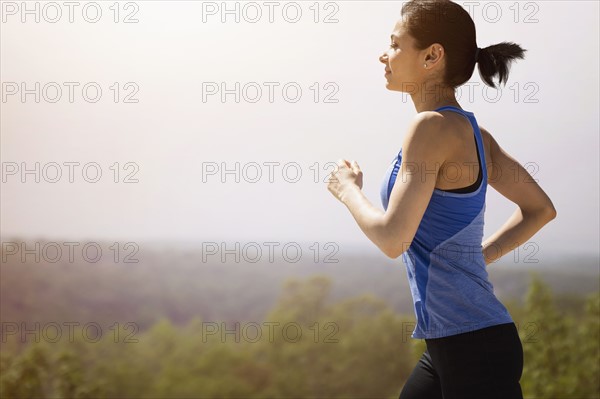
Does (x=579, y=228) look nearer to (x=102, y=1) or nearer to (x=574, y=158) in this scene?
(x=574, y=158)

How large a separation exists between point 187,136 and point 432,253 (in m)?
2.33

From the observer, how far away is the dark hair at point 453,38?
1.30 metres

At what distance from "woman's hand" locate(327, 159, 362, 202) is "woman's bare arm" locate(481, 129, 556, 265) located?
12.2 inches

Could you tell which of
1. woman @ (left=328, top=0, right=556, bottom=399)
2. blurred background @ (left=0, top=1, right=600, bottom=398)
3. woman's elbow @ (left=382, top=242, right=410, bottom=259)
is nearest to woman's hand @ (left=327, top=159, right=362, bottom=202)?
woman @ (left=328, top=0, right=556, bottom=399)

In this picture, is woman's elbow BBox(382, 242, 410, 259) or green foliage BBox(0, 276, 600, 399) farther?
green foliage BBox(0, 276, 600, 399)

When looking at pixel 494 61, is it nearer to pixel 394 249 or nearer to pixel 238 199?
pixel 394 249

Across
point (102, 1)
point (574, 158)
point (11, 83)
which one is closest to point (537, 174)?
point (574, 158)

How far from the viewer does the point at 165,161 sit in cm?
341

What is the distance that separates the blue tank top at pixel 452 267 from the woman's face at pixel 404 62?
0.12 meters

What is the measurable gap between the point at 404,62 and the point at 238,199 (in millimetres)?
2112

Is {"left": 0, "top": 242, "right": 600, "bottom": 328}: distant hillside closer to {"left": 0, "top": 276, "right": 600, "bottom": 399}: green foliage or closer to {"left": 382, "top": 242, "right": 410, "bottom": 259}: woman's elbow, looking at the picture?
{"left": 0, "top": 276, "right": 600, "bottom": 399}: green foliage

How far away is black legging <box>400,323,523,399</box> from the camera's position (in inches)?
46.7

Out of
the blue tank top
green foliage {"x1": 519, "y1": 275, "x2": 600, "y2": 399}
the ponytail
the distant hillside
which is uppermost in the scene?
the ponytail

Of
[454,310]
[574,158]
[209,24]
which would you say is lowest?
[454,310]
